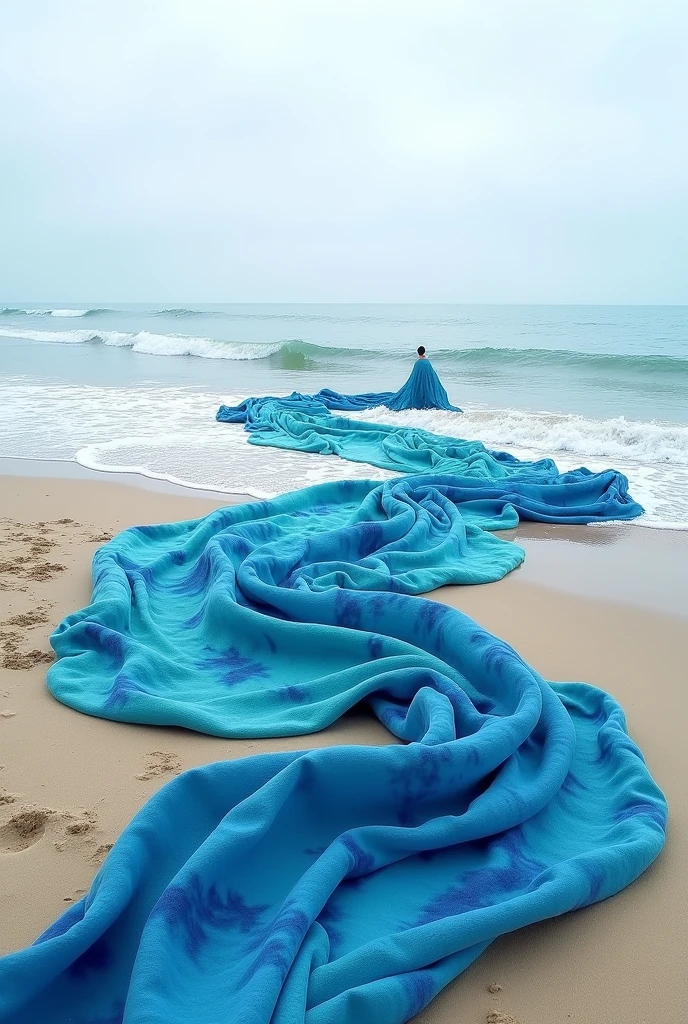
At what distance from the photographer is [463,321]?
41719 mm

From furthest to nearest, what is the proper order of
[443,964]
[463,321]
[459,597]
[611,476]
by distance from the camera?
[463,321]
[611,476]
[459,597]
[443,964]

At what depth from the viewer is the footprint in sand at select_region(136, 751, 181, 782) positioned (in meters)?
2.49

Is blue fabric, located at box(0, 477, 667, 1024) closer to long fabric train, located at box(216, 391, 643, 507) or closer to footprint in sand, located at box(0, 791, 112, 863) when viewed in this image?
footprint in sand, located at box(0, 791, 112, 863)

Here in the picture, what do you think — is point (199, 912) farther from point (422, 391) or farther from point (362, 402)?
Result: point (362, 402)

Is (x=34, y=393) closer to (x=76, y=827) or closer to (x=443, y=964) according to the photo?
(x=76, y=827)

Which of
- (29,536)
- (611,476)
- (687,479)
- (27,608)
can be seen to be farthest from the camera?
(687,479)

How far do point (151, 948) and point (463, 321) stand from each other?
42.2 meters

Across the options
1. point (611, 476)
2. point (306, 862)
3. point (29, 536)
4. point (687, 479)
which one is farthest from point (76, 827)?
point (687, 479)

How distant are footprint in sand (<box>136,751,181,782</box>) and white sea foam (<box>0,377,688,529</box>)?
152 inches

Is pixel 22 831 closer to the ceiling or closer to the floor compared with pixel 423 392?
closer to the floor

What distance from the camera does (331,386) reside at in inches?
658

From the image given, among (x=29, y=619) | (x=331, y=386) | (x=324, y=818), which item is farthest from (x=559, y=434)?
(x=324, y=818)

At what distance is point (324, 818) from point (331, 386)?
49.4 feet

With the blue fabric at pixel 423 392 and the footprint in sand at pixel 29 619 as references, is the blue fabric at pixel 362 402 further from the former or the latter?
the footprint in sand at pixel 29 619
